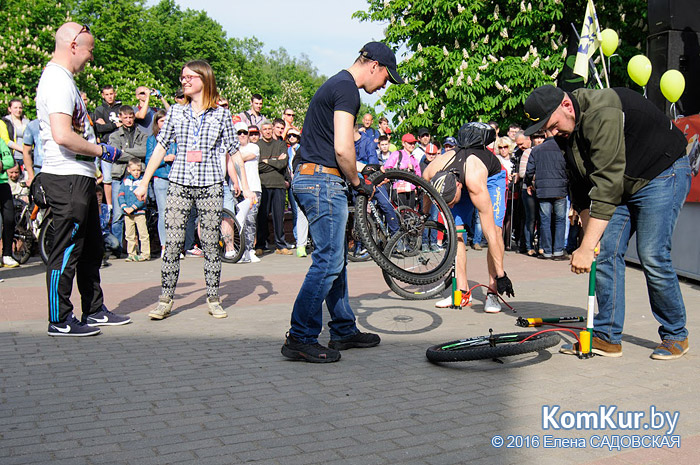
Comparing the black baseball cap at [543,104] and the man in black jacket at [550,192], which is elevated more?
the black baseball cap at [543,104]

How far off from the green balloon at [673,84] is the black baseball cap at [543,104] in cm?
653

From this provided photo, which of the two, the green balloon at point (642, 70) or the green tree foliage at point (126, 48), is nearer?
the green balloon at point (642, 70)

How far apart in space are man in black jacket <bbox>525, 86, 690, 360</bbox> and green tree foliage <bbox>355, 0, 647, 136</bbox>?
52.1ft

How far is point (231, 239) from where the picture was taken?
11.5 meters

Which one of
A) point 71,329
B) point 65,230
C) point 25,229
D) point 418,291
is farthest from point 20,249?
point 418,291

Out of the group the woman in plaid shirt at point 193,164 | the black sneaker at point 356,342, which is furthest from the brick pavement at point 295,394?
the woman in plaid shirt at point 193,164

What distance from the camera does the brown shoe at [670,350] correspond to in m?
5.15

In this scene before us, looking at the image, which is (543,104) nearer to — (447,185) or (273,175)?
(447,185)

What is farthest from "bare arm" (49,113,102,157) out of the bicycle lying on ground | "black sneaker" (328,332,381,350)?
the bicycle lying on ground

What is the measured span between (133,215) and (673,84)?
8894mm

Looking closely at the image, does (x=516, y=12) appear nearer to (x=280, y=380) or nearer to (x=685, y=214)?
(x=685, y=214)

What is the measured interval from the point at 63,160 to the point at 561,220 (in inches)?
359

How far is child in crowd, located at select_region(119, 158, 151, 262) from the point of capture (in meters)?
11.7

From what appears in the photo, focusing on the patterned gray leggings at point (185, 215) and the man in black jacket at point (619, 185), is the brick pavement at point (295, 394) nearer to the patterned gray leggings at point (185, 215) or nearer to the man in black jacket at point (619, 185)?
the man in black jacket at point (619, 185)
